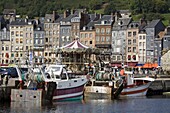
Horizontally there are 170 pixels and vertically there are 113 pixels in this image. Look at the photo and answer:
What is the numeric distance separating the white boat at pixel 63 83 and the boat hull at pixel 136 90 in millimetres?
6800

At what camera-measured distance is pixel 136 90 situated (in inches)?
2650

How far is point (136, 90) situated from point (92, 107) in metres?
13.7

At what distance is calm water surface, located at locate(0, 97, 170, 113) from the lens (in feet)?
168

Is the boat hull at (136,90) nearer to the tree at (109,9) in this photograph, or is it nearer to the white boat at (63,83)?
the white boat at (63,83)

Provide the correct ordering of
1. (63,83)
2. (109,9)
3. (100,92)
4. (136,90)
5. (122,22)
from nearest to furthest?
(63,83) < (100,92) < (136,90) < (122,22) < (109,9)

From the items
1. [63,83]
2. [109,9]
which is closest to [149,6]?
[109,9]

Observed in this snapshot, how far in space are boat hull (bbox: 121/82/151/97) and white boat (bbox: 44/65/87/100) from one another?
6.80 meters

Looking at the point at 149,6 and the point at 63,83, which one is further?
the point at 149,6

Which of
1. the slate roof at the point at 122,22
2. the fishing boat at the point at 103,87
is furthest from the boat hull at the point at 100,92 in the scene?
the slate roof at the point at 122,22

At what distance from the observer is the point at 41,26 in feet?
443

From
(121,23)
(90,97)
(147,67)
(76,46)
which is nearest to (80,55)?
(76,46)

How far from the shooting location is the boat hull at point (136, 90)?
6581cm

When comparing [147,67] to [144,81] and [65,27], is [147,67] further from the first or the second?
[144,81]

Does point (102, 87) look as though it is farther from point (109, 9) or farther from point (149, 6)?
point (109, 9)
